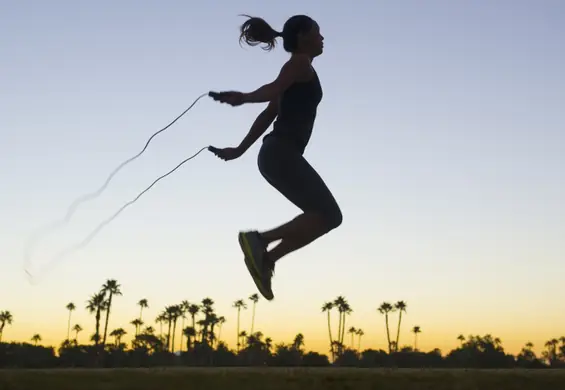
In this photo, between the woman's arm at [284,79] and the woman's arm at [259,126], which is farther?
the woman's arm at [259,126]

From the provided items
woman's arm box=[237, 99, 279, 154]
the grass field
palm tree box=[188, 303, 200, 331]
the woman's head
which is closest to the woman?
the woman's head

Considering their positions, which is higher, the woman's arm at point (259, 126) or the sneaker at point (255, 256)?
the woman's arm at point (259, 126)

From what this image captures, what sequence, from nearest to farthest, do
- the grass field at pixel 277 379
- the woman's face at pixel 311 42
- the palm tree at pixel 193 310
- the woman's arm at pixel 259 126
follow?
the grass field at pixel 277 379 < the woman's face at pixel 311 42 < the woman's arm at pixel 259 126 < the palm tree at pixel 193 310

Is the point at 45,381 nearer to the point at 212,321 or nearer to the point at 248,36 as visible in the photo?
the point at 248,36

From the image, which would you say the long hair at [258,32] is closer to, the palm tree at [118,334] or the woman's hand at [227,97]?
the woman's hand at [227,97]

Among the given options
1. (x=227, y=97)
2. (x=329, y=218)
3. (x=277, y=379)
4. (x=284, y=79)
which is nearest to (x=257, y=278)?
(x=329, y=218)

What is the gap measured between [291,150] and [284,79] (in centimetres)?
52

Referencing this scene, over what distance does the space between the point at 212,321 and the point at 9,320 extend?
4037 centimetres

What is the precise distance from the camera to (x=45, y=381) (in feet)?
8.89

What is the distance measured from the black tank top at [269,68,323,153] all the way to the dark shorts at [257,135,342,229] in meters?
0.07

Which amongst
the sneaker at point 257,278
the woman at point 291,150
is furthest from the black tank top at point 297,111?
the sneaker at point 257,278

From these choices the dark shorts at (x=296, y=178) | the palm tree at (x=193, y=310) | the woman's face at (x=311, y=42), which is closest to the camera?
the dark shorts at (x=296, y=178)

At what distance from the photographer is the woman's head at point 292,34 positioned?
17.4 ft

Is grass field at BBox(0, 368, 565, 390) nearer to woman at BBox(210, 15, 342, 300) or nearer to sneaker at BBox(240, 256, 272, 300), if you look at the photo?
woman at BBox(210, 15, 342, 300)
